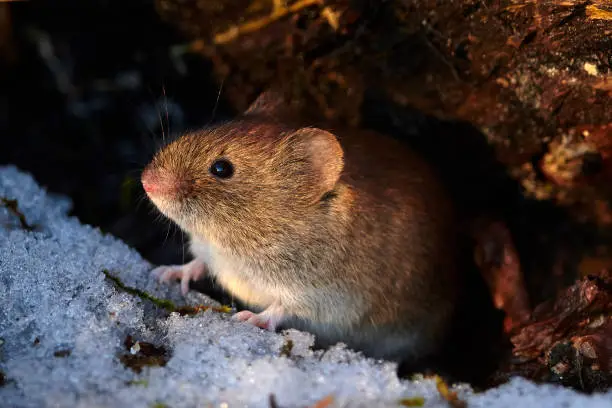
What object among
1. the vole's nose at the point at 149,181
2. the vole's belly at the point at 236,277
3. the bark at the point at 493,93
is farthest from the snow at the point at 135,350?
the bark at the point at 493,93

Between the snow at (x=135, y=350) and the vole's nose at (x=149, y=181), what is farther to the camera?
the vole's nose at (x=149, y=181)

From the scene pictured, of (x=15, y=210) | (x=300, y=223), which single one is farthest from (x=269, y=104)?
(x=15, y=210)

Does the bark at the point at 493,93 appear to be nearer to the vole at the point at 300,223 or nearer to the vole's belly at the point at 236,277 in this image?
the vole at the point at 300,223

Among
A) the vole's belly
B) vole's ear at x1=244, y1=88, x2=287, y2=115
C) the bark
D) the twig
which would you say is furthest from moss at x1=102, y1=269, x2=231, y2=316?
the twig

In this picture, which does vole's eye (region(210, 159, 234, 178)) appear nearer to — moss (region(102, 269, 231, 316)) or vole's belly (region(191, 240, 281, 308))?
vole's belly (region(191, 240, 281, 308))

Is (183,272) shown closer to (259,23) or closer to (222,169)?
(222,169)

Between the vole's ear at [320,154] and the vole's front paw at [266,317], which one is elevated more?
the vole's ear at [320,154]

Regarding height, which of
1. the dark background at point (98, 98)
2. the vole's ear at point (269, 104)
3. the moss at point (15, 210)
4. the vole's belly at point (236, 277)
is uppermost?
the dark background at point (98, 98)
